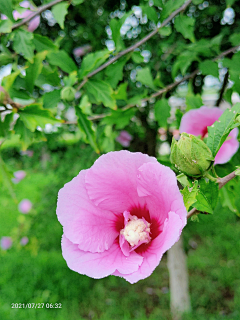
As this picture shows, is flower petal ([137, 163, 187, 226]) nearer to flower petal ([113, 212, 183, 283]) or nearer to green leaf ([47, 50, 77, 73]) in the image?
flower petal ([113, 212, 183, 283])

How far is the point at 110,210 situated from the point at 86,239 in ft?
0.22

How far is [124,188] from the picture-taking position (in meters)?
0.47

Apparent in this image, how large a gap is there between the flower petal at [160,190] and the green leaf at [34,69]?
1.80ft

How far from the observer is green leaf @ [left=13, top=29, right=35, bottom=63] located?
0.80 m

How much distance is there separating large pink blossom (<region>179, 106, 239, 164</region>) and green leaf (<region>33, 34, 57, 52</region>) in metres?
0.48

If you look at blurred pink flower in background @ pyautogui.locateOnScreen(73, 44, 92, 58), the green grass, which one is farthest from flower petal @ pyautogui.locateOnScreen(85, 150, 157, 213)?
blurred pink flower in background @ pyautogui.locateOnScreen(73, 44, 92, 58)

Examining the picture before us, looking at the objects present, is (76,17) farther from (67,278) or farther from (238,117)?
(67,278)

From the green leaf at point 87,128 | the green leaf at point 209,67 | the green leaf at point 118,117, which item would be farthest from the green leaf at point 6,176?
the green leaf at point 209,67

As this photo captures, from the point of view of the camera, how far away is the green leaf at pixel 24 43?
2.63 ft

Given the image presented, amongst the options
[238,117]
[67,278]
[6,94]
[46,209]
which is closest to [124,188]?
[238,117]

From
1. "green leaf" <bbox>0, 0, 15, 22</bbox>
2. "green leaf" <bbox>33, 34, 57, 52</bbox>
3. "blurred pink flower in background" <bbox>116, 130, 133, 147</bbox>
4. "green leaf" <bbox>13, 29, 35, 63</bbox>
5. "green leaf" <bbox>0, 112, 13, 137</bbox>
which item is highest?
"green leaf" <bbox>0, 0, 15, 22</bbox>

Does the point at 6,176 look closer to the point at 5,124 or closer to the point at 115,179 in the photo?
the point at 5,124
